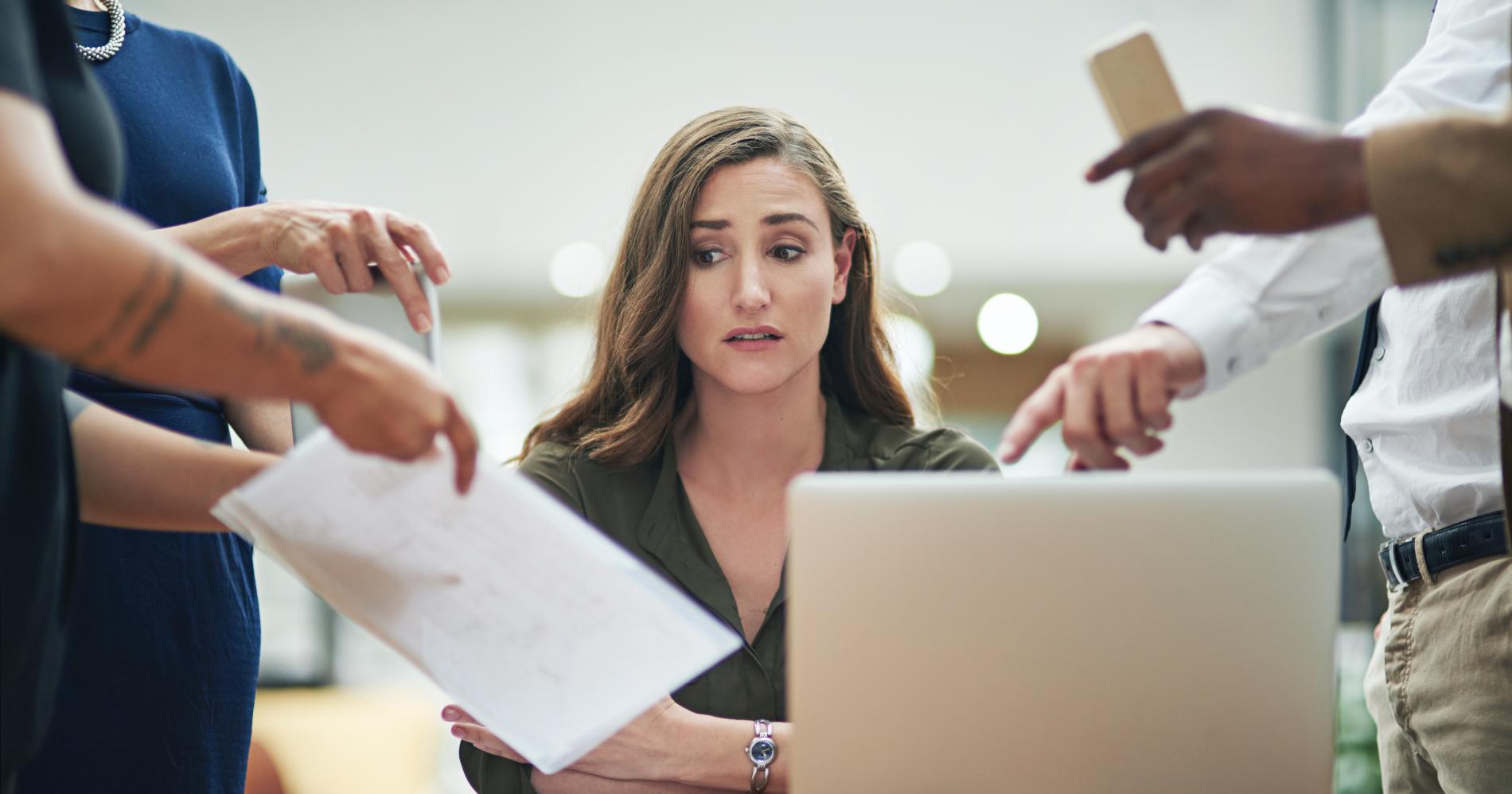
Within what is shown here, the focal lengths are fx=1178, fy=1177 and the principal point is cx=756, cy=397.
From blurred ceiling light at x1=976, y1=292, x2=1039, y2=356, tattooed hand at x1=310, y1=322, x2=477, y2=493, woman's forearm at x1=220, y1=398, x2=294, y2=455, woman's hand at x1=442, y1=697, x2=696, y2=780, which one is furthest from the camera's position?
blurred ceiling light at x1=976, y1=292, x2=1039, y2=356

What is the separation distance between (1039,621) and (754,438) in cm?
83

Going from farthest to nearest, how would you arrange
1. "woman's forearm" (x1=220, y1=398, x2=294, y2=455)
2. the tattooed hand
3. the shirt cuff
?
"woman's forearm" (x1=220, y1=398, x2=294, y2=455)
the shirt cuff
the tattooed hand

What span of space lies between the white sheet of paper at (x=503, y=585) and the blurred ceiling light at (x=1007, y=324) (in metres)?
4.08

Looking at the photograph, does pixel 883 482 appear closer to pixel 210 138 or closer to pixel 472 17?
pixel 210 138

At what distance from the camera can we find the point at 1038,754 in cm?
85

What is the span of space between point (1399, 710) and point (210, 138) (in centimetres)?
145

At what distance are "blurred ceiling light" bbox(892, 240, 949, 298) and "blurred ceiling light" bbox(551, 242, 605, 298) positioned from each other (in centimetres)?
120

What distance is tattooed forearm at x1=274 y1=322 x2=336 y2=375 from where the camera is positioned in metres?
0.74

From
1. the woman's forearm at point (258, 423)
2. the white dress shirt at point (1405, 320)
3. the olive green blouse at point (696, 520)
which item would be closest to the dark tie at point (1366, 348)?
the white dress shirt at point (1405, 320)

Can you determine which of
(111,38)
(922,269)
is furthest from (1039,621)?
(922,269)

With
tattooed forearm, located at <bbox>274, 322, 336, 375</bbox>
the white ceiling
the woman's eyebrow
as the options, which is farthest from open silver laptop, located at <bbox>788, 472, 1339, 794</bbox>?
the white ceiling

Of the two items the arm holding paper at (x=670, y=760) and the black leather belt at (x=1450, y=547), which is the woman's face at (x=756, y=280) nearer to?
the arm holding paper at (x=670, y=760)

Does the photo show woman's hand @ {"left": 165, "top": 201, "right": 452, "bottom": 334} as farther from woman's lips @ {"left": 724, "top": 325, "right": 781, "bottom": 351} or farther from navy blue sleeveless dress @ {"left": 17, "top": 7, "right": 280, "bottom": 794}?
woman's lips @ {"left": 724, "top": 325, "right": 781, "bottom": 351}

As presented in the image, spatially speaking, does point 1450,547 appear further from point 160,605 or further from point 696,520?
point 160,605
